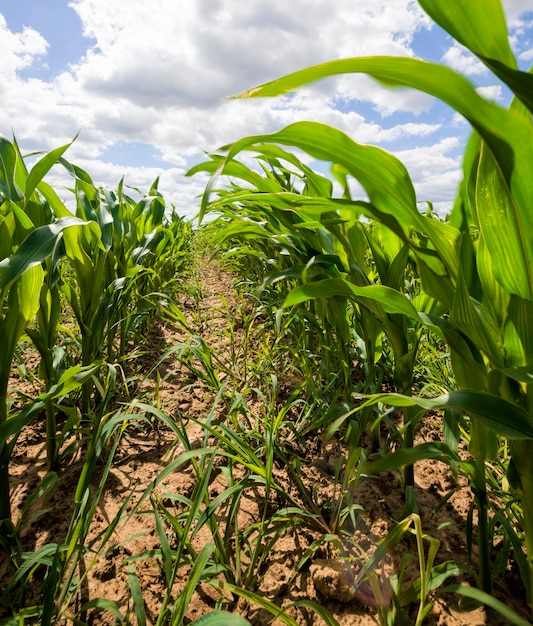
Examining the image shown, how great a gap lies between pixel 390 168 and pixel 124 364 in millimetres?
1248

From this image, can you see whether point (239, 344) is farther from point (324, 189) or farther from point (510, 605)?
point (510, 605)

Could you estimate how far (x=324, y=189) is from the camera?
2.95 ft

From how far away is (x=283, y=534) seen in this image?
75 centimetres

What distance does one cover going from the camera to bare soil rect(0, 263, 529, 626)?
2.02 feet

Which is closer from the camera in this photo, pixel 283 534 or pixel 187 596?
pixel 187 596

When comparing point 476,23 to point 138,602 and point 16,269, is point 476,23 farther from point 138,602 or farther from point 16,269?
point 138,602

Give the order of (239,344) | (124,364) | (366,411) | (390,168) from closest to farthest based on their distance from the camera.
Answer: (390,168) → (366,411) → (124,364) → (239,344)

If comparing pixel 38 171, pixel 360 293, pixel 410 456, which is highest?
pixel 38 171

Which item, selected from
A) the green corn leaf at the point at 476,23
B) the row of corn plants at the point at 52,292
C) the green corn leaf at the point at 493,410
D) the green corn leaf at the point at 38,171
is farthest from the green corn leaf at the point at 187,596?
the green corn leaf at the point at 38,171

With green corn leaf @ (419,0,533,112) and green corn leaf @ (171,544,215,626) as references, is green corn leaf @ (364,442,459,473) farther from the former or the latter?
green corn leaf @ (419,0,533,112)

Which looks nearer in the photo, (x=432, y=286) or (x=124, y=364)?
(x=432, y=286)

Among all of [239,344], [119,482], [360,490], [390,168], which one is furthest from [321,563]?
[239,344]

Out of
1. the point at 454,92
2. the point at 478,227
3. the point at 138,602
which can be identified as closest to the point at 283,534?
the point at 138,602

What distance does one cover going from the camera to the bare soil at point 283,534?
0.62 meters
